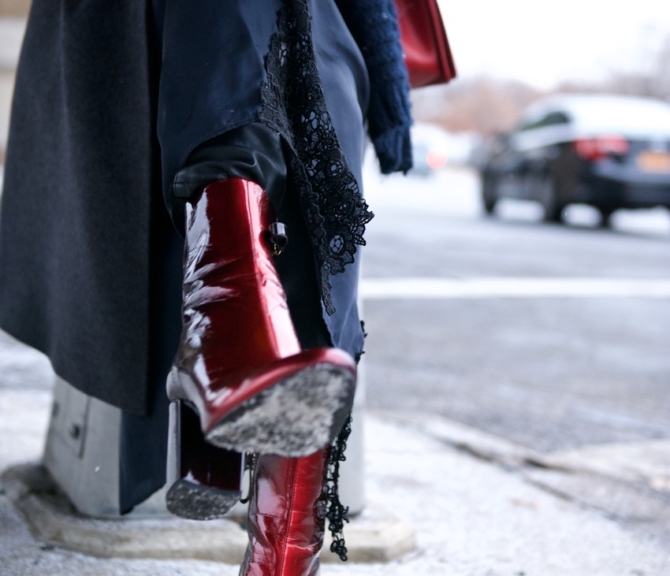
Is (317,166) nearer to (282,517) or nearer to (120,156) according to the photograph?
(120,156)

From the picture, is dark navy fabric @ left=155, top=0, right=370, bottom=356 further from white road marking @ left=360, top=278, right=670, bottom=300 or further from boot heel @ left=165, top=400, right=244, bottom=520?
white road marking @ left=360, top=278, right=670, bottom=300

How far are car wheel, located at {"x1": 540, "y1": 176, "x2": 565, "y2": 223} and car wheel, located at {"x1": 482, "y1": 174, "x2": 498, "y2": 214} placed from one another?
1361 mm

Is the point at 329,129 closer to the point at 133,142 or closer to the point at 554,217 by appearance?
the point at 133,142

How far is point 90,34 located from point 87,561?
905 millimetres

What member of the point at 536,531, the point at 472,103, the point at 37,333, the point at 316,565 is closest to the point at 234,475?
the point at 316,565

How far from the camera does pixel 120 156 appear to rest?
141 centimetres

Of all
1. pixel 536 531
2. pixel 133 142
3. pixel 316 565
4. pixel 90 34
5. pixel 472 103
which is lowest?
pixel 472 103

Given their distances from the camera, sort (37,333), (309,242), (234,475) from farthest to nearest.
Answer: (37,333)
(309,242)
(234,475)

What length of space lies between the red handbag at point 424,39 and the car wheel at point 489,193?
34.8 ft

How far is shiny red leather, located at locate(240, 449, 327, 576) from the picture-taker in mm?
1275

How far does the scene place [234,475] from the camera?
44.2 inches

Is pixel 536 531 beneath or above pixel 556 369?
above

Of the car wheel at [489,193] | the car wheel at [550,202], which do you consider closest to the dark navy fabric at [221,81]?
the car wheel at [550,202]

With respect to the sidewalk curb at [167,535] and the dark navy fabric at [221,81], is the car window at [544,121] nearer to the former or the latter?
the sidewalk curb at [167,535]
